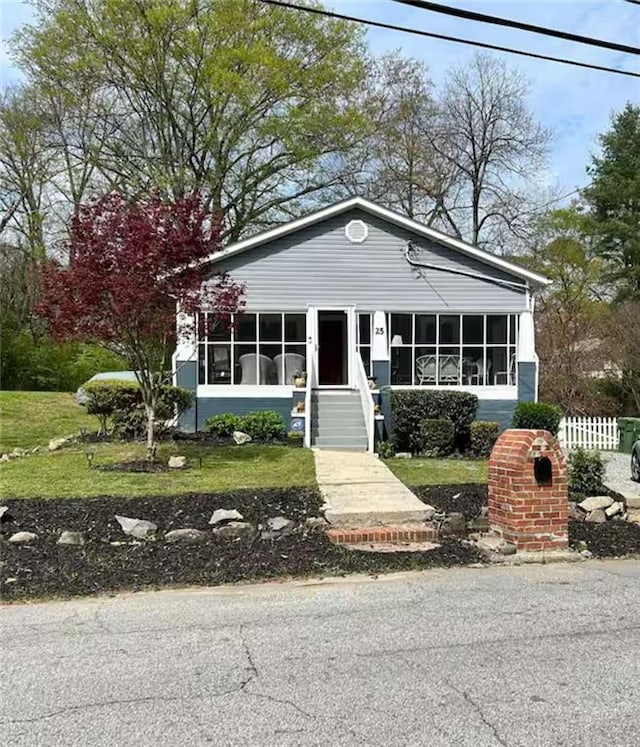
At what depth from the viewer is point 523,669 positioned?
404 centimetres

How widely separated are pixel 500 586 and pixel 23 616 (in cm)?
368

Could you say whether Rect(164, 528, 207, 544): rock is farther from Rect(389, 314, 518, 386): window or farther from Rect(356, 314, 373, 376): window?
Rect(389, 314, 518, 386): window

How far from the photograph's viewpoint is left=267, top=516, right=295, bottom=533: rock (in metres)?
7.52

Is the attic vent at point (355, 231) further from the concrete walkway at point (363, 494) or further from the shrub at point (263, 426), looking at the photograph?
the concrete walkway at point (363, 494)

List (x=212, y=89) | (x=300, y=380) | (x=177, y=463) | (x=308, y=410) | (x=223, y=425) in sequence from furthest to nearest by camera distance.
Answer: (x=212, y=89)
(x=300, y=380)
(x=223, y=425)
(x=308, y=410)
(x=177, y=463)

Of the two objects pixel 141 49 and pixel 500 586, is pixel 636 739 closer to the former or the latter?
pixel 500 586

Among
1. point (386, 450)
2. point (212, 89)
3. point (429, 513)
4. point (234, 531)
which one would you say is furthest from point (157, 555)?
point (212, 89)

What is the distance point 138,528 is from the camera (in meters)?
7.30

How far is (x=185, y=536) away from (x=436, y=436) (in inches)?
344

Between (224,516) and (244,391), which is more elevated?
(244,391)

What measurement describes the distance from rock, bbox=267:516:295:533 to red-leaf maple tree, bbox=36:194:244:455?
4322 mm

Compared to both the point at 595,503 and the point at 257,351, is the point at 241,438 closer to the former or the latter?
the point at 257,351

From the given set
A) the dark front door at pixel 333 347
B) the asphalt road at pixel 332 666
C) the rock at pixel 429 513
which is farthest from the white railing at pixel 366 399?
the asphalt road at pixel 332 666

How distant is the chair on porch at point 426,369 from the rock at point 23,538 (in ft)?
40.6
